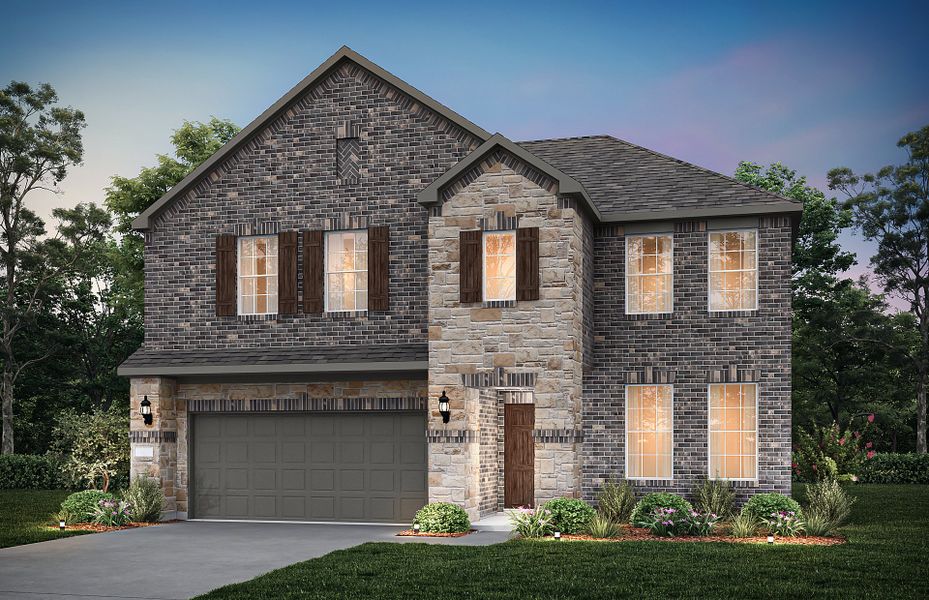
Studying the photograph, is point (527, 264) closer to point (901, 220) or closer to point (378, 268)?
point (378, 268)

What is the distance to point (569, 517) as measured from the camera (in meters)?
17.2

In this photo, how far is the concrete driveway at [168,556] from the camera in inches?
489

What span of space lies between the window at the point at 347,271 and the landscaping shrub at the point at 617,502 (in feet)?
20.0

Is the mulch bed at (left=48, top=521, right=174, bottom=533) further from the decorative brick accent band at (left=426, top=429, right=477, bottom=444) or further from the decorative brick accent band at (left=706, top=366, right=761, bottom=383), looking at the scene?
the decorative brick accent band at (left=706, top=366, right=761, bottom=383)

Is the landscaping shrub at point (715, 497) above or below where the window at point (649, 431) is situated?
below

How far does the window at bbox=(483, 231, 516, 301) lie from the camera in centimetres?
1898

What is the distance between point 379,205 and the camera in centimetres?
2109

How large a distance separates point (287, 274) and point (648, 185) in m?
7.69

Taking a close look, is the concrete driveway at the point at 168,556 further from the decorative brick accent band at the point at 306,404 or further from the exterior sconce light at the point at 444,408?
the decorative brick accent band at the point at 306,404

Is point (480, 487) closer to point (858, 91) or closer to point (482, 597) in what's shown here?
point (482, 597)

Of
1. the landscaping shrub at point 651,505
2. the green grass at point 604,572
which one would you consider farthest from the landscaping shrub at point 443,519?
the landscaping shrub at point 651,505

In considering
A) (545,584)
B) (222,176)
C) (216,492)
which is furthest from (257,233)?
(545,584)

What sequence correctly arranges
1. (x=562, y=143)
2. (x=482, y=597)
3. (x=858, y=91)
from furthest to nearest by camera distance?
(x=858, y=91) → (x=562, y=143) → (x=482, y=597)

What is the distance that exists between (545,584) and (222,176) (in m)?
13.2
